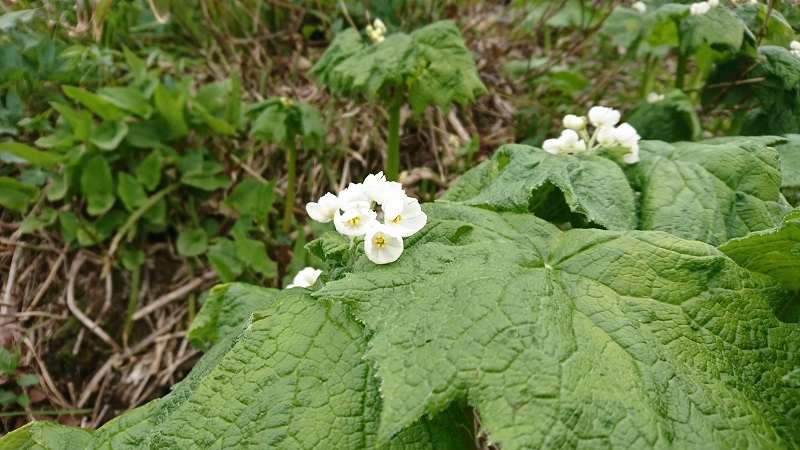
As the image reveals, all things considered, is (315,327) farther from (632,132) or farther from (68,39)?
(68,39)

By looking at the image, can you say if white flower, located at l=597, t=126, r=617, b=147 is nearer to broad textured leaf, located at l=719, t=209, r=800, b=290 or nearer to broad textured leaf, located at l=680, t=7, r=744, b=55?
broad textured leaf, located at l=719, t=209, r=800, b=290

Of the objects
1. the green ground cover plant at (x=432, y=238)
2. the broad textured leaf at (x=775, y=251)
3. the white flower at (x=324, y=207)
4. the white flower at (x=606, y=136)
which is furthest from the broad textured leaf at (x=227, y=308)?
the broad textured leaf at (x=775, y=251)

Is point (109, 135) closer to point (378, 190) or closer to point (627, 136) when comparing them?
point (378, 190)

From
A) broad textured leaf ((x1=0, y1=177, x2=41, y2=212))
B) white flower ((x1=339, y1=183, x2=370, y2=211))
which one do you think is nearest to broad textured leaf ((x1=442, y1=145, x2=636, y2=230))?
white flower ((x1=339, y1=183, x2=370, y2=211))

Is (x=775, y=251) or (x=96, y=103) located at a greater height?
(x=775, y=251)

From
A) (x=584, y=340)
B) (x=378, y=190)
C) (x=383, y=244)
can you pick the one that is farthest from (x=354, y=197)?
(x=584, y=340)

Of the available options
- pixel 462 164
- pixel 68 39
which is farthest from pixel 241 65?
pixel 462 164
